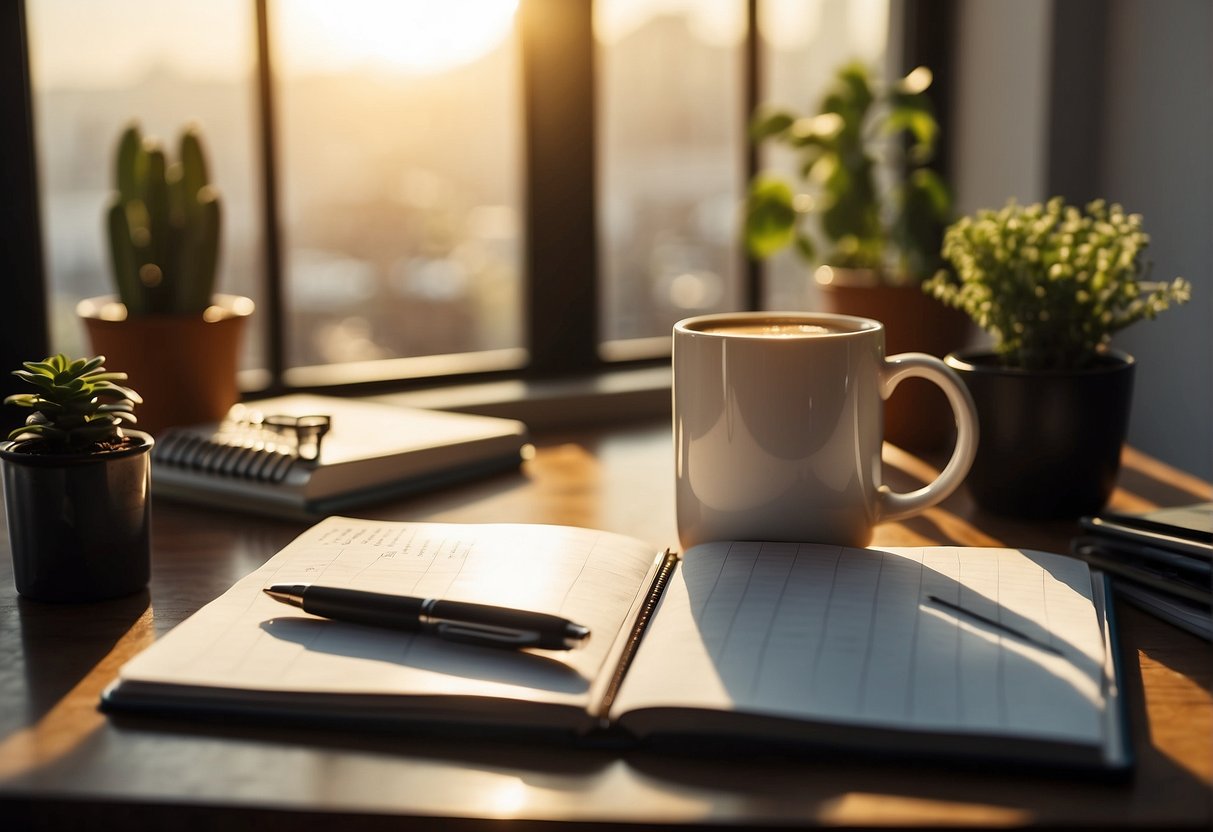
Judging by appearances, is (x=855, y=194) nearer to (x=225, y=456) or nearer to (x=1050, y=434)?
(x=1050, y=434)

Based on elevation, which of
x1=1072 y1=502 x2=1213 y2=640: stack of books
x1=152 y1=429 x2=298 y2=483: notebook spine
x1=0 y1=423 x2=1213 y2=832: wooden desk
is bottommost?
x1=0 y1=423 x2=1213 y2=832: wooden desk

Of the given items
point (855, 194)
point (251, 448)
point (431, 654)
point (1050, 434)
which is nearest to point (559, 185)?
point (855, 194)

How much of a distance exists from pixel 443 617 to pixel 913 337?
744 millimetres

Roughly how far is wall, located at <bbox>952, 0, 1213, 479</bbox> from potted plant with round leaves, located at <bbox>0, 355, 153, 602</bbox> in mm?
1199

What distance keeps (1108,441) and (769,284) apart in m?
0.81

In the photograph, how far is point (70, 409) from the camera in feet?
Result: 2.54

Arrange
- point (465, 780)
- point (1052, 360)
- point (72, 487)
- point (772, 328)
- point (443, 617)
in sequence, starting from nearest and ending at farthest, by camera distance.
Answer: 1. point (465, 780)
2. point (443, 617)
3. point (72, 487)
4. point (772, 328)
5. point (1052, 360)

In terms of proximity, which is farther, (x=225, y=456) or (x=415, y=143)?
(x=415, y=143)

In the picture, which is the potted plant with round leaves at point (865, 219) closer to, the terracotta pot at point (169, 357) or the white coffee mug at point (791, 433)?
the white coffee mug at point (791, 433)

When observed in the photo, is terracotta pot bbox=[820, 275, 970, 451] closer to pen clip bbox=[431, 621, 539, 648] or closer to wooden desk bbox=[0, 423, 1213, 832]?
wooden desk bbox=[0, 423, 1213, 832]

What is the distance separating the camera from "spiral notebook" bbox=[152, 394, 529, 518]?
3.28ft

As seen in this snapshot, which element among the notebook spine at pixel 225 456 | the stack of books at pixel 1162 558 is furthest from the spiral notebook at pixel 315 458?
the stack of books at pixel 1162 558

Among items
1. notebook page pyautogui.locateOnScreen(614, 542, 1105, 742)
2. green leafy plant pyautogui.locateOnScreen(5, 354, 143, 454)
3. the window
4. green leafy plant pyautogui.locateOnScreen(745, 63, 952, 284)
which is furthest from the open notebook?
the window

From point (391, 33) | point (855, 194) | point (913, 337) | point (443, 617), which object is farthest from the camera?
point (391, 33)
